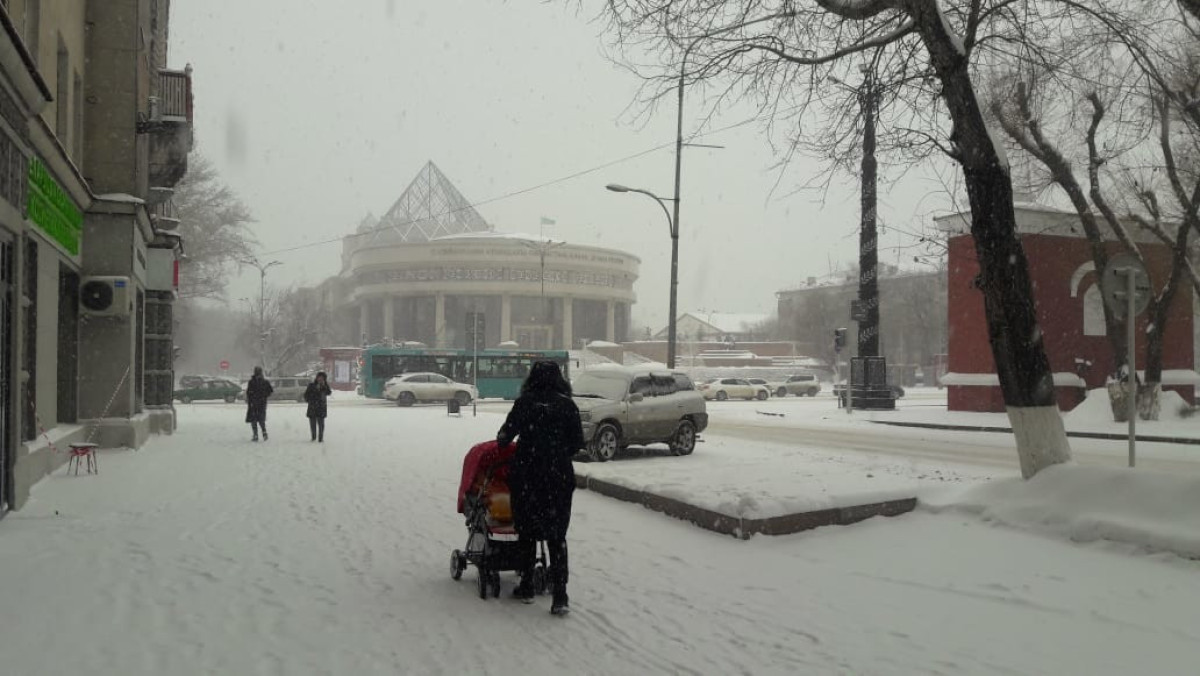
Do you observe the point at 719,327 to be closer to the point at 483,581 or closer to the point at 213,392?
the point at 213,392

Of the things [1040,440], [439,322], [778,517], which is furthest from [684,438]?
[439,322]

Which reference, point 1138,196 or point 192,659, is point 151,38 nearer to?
point 192,659

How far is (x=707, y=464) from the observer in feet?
45.8

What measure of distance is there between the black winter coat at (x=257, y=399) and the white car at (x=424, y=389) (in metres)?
19.7

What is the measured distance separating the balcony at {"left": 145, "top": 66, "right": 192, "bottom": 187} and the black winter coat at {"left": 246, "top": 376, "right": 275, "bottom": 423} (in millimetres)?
5360

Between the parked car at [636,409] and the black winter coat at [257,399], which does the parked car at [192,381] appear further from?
the parked car at [636,409]

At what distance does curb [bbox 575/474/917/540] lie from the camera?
8.41 m

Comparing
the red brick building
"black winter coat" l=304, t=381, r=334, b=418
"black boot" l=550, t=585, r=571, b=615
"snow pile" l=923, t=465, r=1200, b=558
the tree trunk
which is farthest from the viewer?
the red brick building

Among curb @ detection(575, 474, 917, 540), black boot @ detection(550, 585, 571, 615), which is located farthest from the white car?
black boot @ detection(550, 585, 571, 615)

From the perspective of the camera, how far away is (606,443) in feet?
51.5

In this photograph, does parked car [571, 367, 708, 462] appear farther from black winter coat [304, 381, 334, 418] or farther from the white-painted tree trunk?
the white-painted tree trunk

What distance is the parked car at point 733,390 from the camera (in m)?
52.6

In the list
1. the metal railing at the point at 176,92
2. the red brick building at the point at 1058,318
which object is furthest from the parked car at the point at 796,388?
the metal railing at the point at 176,92

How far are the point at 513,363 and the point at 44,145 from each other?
35.8 metres
